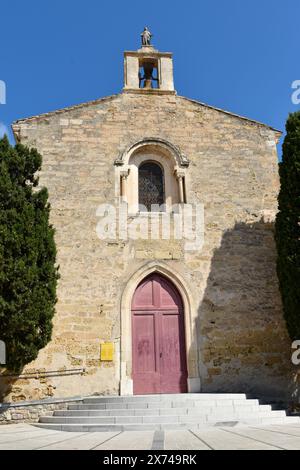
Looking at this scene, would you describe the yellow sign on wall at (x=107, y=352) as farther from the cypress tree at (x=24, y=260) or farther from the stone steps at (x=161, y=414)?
the cypress tree at (x=24, y=260)

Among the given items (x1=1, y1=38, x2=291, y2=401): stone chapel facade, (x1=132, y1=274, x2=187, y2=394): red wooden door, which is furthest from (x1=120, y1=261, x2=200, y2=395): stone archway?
(x1=132, y1=274, x2=187, y2=394): red wooden door

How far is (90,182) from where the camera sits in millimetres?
11000

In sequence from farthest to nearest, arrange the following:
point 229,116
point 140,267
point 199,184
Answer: point 229,116
point 199,184
point 140,267

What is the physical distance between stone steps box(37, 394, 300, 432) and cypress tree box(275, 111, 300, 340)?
226 centimetres

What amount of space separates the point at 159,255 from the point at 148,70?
6156 mm

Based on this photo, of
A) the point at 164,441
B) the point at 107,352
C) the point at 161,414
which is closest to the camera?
the point at 164,441

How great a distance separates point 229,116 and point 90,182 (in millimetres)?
4566

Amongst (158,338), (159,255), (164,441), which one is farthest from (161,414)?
(159,255)

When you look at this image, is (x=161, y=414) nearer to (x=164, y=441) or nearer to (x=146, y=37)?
(x=164, y=441)

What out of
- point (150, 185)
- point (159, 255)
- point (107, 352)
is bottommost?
point (107, 352)

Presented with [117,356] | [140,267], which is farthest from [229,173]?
[117,356]

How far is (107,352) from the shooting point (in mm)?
9609

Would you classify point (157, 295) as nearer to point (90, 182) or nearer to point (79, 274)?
point (79, 274)

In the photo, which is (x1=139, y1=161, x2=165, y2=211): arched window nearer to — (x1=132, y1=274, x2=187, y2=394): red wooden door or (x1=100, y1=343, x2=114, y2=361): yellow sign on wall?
(x1=132, y1=274, x2=187, y2=394): red wooden door
